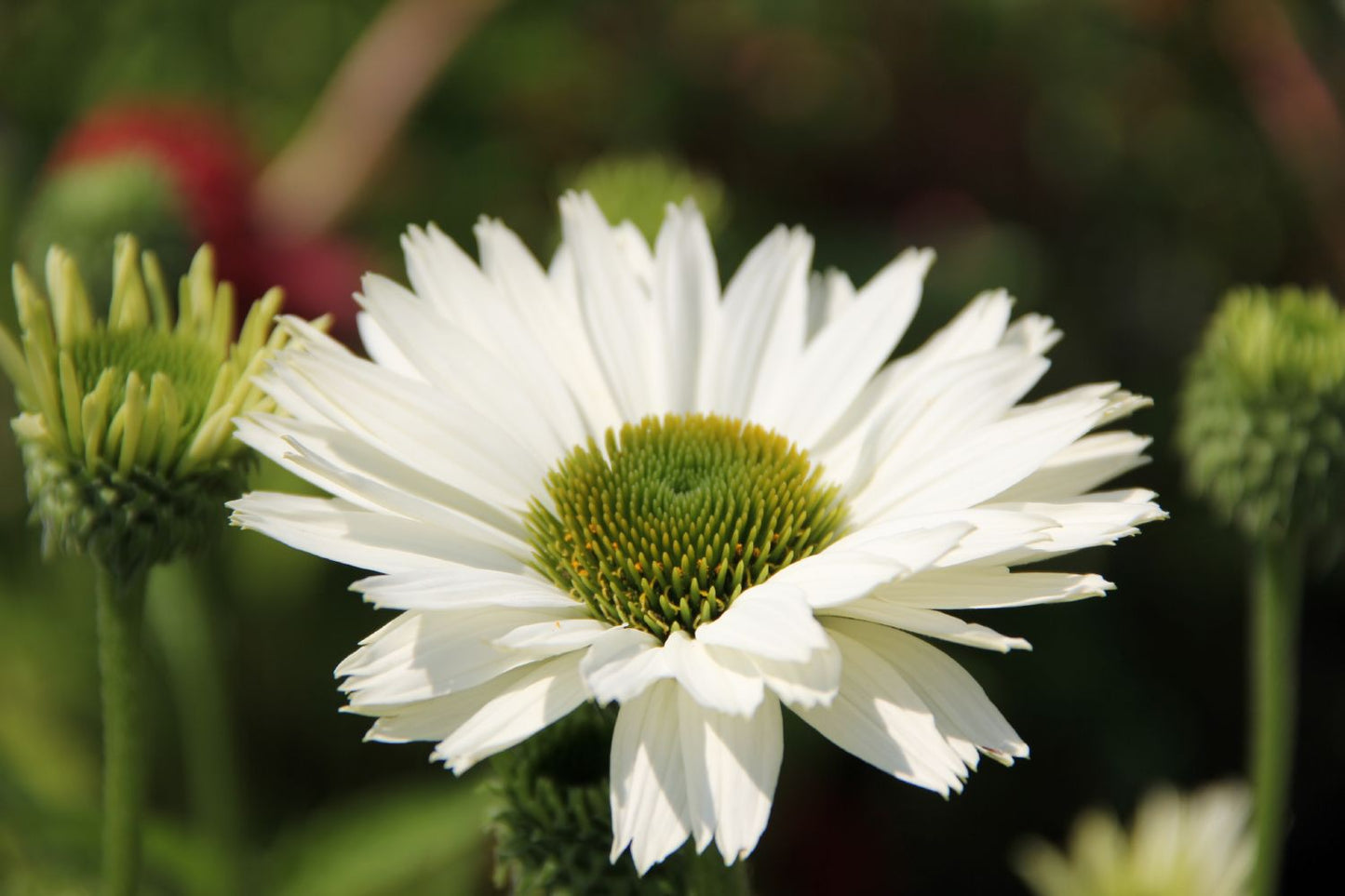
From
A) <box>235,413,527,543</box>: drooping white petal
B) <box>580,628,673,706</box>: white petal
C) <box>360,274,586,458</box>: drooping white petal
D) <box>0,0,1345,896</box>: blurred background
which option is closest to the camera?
<box>580,628,673,706</box>: white petal

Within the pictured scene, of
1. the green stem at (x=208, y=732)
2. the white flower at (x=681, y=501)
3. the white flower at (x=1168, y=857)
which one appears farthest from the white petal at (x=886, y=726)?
the green stem at (x=208, y=732)

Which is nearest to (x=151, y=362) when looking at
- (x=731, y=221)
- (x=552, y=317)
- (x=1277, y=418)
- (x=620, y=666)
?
(x=552, y=317)

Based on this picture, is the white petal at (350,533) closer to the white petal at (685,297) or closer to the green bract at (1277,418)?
the white petal at (685,297)

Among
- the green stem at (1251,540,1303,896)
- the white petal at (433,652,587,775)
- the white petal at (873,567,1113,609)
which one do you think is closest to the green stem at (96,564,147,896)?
the white petal at (433,652,587,775)

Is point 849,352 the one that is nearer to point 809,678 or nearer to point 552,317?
point 552,317

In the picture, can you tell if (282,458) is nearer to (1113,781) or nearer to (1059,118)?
(1113,781)

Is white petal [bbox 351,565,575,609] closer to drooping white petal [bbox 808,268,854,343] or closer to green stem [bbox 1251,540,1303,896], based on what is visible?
drooping white petal [bbox 808,268,854,343]
